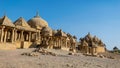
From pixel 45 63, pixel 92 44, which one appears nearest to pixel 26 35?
pixel 45 63

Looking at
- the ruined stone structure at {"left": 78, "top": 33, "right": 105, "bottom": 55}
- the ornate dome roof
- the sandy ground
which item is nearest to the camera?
the sandy ground

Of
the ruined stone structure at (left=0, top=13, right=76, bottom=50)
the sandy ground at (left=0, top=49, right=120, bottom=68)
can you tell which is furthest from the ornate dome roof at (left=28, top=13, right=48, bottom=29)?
the sandy ground at (left=0, top=49, right=120, bottom=68)

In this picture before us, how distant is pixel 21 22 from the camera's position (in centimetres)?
3528

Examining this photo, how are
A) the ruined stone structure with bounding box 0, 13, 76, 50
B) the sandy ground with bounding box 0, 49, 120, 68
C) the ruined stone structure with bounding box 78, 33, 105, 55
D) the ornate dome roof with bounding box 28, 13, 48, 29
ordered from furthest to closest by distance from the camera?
1. the ruined stone structure with bounding box 78, 33, 105, 55
2. the ornate dome roof with bounding box 28, 13, 48, 29
3. the ruined stone structure with bounding box 0, 13, 76, 50
4. the sandy ground with bounding box 0, 49, 120, 68

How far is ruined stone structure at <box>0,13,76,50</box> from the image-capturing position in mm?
29844

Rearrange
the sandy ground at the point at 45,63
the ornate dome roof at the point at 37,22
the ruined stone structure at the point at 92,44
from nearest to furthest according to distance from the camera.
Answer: the sandy ground at the point at 45,63, the ornate dome roof at the point at 37,22, the ruined stone structure at the point at 92,44

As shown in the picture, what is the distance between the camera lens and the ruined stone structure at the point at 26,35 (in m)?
29.8

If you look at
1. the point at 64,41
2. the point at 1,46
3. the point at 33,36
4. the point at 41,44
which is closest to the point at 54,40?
the point at 64,41

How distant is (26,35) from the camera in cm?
3709

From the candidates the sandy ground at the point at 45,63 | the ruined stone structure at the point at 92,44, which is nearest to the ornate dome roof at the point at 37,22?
the ruined stone structure at the point at 92,44

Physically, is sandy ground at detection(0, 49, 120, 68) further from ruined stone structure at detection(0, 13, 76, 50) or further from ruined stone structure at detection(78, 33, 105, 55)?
ruined stone structure at detection(78, 33, 105, 55)

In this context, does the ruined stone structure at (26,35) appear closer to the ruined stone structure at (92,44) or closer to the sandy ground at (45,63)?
the ruined stone structure at (92,44)

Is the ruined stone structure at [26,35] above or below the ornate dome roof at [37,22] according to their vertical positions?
below

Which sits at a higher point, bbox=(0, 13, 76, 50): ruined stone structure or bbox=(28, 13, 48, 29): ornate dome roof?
bbox=(28, 13, 48, 29): ornate dome roof
